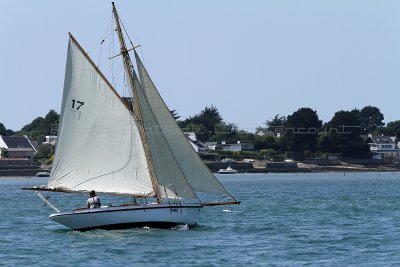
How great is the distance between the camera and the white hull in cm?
4728

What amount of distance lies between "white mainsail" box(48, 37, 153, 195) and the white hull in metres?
1.43

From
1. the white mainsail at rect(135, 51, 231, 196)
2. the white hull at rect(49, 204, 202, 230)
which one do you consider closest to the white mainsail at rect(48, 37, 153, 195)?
the white mainsail at rect(135, 51, 231, 196)

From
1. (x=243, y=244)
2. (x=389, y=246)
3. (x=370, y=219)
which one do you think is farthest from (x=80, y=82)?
(x=370, y=219)

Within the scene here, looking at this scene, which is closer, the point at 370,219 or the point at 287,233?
the point at 287,233

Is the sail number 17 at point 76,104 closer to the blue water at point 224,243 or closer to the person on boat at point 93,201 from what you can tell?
the person on boat at point 93,201

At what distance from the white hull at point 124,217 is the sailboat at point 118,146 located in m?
0.35

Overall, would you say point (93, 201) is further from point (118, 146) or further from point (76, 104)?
point (76, 104)

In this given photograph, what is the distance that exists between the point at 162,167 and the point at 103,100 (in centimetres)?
399

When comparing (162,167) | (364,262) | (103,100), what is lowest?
(364,262)

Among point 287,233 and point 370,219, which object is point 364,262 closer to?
point 287,233

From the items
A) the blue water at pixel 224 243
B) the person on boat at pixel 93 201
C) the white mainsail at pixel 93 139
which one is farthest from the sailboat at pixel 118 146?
the blue water at pixel 224 243

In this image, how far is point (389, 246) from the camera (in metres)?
44.1

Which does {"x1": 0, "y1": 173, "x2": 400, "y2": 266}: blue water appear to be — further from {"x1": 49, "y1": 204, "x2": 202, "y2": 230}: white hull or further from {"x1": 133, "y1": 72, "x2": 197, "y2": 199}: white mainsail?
{"x1": 133, "y1": 72, "x2": 197, "y2": 199}: white mainsail

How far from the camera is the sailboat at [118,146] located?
48.7 metres
